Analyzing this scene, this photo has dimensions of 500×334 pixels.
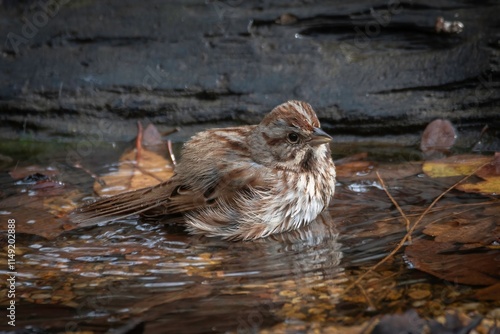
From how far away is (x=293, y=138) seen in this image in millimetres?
6098

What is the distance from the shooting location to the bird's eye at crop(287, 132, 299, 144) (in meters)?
6.07

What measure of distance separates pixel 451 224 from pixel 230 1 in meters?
3.66

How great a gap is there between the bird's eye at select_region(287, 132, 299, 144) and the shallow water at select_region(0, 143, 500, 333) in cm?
63

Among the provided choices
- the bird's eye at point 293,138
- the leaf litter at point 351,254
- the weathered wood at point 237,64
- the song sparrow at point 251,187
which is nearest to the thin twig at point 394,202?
the leaf litter at point 351,254

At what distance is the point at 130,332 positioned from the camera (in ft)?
14.3

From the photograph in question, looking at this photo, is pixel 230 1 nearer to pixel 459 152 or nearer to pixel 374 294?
pixel 459 152

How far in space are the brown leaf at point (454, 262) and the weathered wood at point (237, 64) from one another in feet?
8.57

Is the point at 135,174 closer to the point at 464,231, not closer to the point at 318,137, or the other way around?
the point at 318,137

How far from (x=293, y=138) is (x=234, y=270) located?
4.36 ft

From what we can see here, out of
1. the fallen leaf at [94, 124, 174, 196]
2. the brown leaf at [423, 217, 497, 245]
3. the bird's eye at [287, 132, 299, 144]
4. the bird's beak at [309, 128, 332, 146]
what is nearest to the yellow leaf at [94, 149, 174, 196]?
the fallen leaf at [94, 124, 174, 196]

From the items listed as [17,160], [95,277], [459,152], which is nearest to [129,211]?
[95,277]

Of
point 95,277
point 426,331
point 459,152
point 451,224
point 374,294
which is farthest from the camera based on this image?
point 459,152

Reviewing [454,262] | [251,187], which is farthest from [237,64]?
[454,262]

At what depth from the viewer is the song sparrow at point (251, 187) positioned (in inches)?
236
